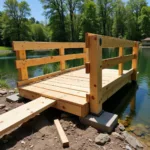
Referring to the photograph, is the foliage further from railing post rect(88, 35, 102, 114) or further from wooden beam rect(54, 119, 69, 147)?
wooden beam rect(54, 119, 69, 147)

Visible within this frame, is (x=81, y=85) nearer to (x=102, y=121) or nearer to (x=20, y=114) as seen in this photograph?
(x=102, y=121)

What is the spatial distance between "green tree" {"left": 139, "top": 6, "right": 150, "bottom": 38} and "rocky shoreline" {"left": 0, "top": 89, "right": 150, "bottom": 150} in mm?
40706

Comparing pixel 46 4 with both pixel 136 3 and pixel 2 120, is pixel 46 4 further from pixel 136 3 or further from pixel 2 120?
pixel 2 120

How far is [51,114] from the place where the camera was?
2902 mm

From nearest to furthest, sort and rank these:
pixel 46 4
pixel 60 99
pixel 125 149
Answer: pixel 125 149, pixel 60 99, pixel 46 4

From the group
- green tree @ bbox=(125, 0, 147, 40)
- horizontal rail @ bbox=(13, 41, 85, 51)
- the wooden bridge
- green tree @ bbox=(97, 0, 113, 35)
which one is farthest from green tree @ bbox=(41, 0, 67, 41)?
the wooden bridge

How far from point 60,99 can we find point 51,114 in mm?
359

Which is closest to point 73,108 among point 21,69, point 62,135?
point 62,135

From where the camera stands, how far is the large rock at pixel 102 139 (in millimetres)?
2063

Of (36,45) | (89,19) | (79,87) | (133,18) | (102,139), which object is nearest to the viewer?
(102,139)

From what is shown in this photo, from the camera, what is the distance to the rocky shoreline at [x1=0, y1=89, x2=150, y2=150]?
2.00 m

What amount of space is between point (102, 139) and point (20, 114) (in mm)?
1222

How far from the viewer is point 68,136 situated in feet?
7.18

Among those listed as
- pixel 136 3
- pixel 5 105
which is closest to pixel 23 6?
pixel 136 3
